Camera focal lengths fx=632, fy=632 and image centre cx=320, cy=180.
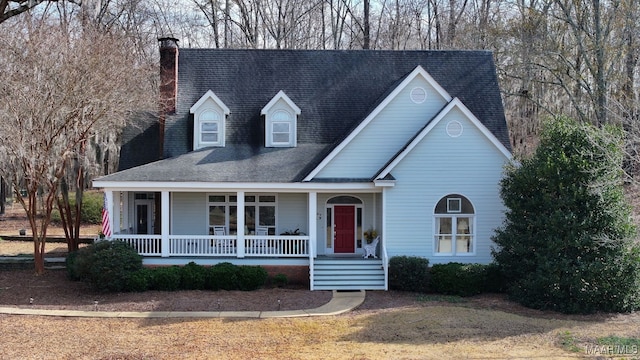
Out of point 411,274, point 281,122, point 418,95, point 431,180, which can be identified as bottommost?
point 411,274

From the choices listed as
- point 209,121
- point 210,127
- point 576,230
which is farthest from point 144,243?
point 576,230

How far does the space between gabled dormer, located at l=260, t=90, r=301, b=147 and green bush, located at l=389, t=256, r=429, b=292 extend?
21.4 feet

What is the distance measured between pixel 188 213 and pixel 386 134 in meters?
7.89

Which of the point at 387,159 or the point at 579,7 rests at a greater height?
the point at 579,7

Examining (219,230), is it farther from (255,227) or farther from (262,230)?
(262,230)

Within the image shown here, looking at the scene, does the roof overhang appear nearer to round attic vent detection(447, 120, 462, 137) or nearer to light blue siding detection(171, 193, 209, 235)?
light blue siding detection(171, 193, 209, 235)

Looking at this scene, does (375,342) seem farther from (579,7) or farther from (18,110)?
(579,7)

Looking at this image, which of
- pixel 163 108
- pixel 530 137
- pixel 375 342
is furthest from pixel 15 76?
pixel 530 137

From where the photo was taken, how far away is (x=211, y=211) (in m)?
23.6

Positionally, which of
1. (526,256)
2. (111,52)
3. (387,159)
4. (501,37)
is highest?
(501,37)

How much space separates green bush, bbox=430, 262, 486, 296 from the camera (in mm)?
19812

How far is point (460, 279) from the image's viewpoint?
19828mm

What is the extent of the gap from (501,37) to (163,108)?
56.8 ft

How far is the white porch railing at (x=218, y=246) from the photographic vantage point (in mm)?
21266
